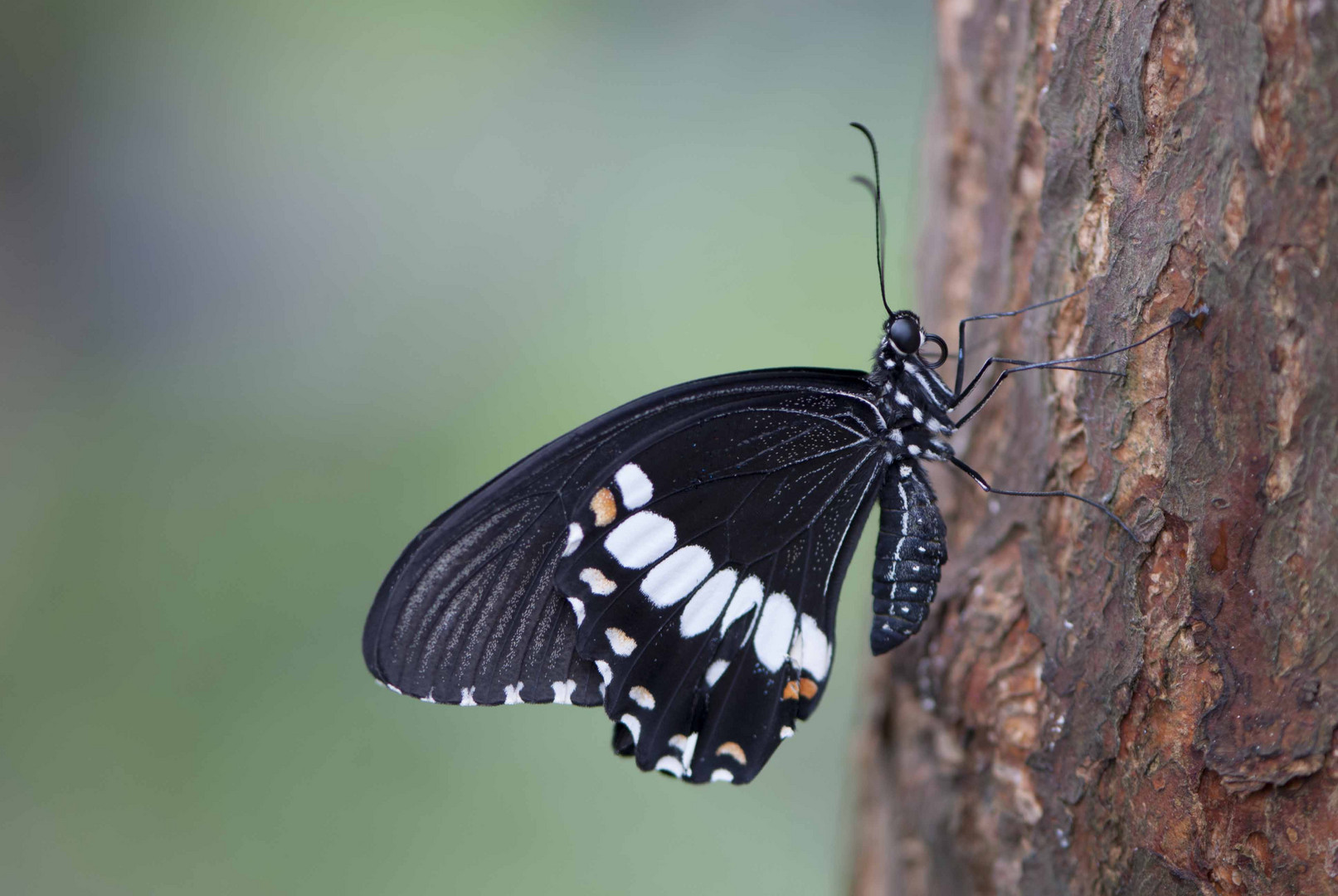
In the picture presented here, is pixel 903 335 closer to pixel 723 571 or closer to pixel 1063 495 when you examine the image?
pixel 1063 495

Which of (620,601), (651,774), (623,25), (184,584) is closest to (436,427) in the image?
(184,584)

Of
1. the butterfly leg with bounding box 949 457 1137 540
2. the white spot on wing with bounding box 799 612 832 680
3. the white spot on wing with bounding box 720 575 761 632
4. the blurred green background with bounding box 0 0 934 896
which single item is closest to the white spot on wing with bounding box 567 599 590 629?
the white spot on wing with bounding box 720 575 761 632

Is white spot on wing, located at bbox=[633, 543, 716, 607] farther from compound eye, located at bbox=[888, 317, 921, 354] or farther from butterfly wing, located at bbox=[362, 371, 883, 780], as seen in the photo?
compound eye, located at bbox=[888, 317, 921, 354]

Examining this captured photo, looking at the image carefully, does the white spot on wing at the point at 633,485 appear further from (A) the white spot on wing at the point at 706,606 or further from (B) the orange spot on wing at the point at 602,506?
(A) the white spot on wing at the point at 706,606

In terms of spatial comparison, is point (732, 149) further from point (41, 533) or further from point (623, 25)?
point (41, 533)

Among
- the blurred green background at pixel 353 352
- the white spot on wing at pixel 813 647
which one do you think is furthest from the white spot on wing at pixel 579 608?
the blurred green background at pixel 353 352
